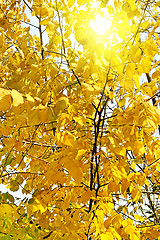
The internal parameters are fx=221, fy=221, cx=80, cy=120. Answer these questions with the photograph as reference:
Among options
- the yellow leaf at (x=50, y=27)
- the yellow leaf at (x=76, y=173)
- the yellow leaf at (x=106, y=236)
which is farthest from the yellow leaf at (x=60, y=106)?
the yellow leaf at (x=106, y=236)

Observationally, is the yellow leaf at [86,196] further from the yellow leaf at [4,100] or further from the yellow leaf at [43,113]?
the yellow leaf at [4,100]

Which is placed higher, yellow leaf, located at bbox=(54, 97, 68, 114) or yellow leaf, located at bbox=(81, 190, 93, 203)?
yellow leaf, located at bbox=(54, 97, 68, 114)

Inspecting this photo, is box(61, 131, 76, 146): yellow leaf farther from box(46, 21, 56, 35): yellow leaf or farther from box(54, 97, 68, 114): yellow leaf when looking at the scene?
box(46, 21, 56, 35): yellow leaf

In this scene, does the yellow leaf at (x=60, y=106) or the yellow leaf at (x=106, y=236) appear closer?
the yellow leaf at (x=60, y=106)

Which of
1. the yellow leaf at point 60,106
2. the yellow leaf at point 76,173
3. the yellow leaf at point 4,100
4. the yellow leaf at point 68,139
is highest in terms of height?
the yellow leaf at point 60,106

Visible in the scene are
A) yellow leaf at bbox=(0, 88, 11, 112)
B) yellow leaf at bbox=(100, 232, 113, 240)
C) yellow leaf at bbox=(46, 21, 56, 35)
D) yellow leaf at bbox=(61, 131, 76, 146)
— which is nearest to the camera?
yellow leaf at bbox=(0, 88, 11, 112)

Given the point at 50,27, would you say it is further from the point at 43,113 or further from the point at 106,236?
the point at 106,236

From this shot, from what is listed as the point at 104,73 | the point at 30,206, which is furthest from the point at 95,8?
the point at 30,206

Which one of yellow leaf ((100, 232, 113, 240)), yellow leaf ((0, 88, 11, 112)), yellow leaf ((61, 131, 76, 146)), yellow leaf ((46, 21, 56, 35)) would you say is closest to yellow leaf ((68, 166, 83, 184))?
yellow leaf ((61, 131, 76, 146))

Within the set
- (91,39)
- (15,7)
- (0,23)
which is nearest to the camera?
(91,39)

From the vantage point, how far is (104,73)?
49.9 inches

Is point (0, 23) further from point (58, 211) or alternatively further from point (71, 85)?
point (58, 211)

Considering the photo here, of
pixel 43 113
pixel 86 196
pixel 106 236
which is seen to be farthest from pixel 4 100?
pixel 106 236

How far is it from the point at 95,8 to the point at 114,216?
147 cm
